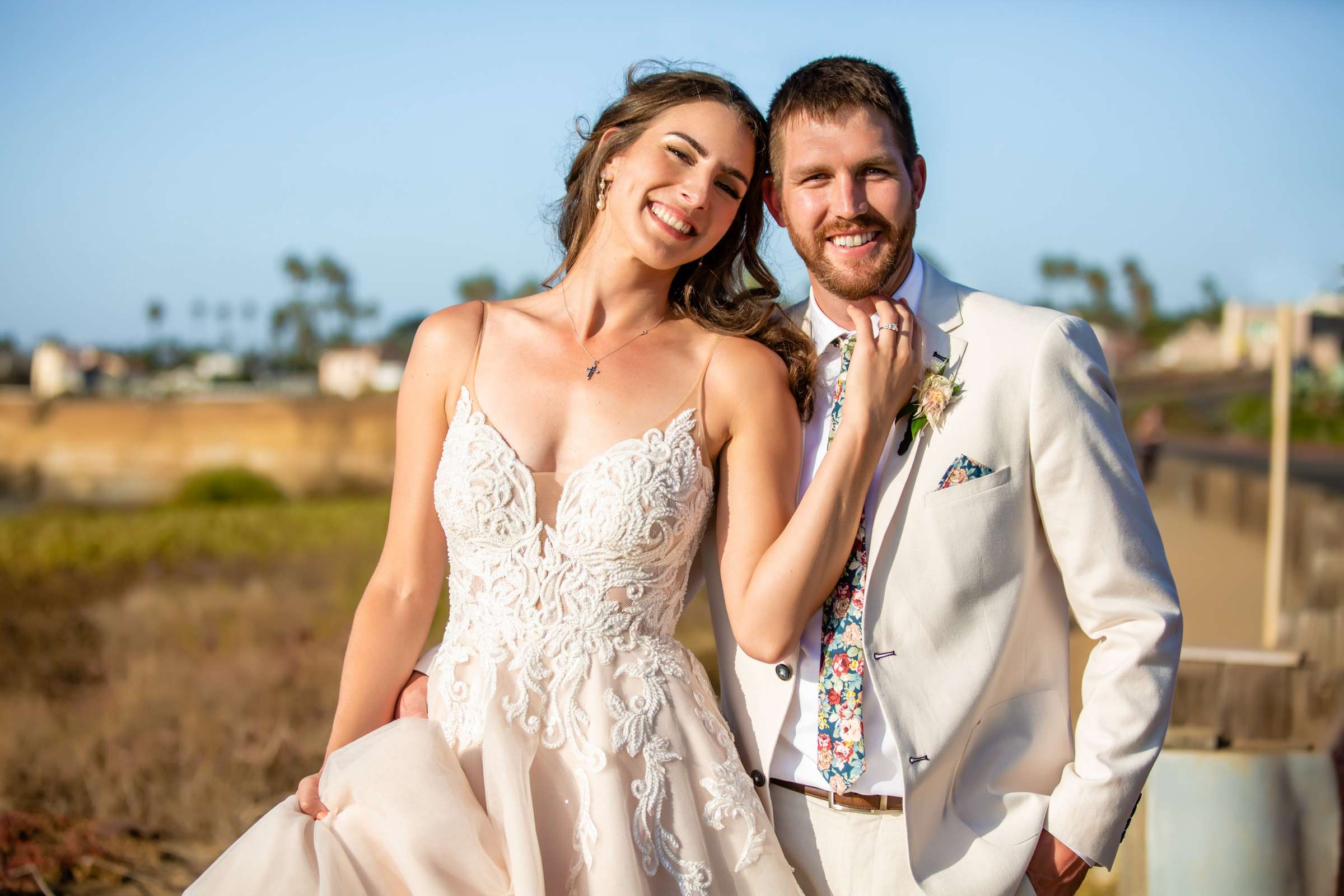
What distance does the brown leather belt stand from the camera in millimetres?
2516

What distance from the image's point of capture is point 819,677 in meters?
2.60

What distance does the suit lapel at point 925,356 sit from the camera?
255 centimetres

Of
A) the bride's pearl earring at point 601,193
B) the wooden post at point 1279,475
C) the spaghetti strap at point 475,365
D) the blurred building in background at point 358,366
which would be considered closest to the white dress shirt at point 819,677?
the bride's pearl earring at point 601,193

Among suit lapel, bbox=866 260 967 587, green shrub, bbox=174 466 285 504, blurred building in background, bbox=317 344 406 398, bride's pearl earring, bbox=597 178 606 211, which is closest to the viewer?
suit lapel, bbox=866 260 967 587

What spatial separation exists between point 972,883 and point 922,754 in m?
0.29

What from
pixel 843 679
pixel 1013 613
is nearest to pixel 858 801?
pixel 843 679

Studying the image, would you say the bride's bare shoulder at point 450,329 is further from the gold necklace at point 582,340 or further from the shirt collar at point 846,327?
the shirt collar at point 846,327

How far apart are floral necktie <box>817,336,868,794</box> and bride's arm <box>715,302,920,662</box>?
0.27 feet

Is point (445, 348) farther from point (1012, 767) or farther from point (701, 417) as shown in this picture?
point (1012, 767)

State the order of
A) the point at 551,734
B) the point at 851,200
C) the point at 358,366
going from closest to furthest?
the point at 551,734, the point at 851,200, the point at 358,366

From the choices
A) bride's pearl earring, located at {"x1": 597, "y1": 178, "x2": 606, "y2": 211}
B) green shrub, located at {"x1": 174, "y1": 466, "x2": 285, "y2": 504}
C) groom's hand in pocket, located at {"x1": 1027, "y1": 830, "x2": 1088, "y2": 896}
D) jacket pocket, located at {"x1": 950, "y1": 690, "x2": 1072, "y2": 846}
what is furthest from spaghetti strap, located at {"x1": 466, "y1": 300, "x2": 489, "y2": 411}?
green shrub, located at {"x1": 174, "y1": 466, "x2": 285, "y2": 504}

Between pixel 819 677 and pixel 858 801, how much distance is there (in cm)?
27

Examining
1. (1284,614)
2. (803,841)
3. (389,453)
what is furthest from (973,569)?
(389,453)

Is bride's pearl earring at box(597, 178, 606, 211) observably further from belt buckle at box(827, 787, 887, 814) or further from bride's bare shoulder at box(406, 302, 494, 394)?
belt buckle at box(827, 787, 887, 814)
